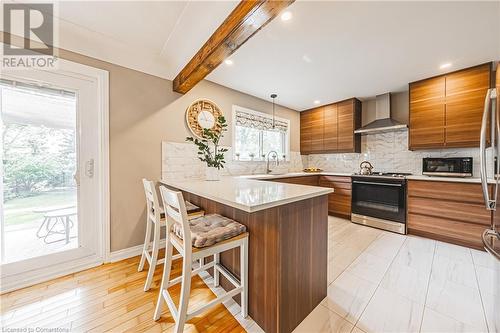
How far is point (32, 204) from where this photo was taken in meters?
1.69

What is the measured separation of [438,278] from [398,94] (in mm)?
3043

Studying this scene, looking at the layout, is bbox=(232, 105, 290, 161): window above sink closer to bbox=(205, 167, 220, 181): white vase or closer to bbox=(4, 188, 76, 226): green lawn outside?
bbox=(205, 167, 220, 181): white vase

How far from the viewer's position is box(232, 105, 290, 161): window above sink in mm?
3311

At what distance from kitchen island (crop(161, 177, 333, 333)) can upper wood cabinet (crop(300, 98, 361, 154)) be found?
280cm

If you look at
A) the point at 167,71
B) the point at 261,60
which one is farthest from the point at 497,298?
the point at 167,71

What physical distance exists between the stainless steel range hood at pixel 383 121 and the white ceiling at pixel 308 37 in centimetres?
68

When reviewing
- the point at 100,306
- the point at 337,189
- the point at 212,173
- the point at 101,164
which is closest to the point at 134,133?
the point at 101,164

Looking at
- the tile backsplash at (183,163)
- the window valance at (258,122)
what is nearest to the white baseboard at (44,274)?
the tile backsplash at (183,163)

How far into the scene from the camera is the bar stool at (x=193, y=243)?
107 centimetres

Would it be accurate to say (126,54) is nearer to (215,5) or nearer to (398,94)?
(215,5)

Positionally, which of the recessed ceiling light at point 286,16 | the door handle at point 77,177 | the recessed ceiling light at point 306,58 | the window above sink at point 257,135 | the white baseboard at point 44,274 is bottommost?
the white baseboard at point 44,274

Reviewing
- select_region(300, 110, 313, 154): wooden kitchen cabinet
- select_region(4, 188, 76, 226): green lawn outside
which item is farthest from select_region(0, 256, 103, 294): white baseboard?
select_region(300, 110, 313, 154): wooden kitchen cabinet

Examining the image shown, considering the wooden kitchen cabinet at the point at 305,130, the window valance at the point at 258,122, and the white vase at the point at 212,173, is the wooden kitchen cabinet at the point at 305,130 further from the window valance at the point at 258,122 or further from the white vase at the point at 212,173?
the white vase at the point at 212,173

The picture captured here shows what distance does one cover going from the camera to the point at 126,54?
2.08 metres
